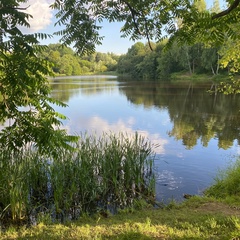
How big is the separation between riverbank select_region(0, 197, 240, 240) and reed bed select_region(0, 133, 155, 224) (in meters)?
0.81

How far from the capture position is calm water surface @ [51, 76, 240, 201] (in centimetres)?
976

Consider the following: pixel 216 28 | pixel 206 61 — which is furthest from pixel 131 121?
pixel 206 61

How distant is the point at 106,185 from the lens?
7.70 m

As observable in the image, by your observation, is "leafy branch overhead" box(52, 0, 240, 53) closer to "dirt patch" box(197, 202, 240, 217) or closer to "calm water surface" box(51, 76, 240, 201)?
"dirt patch" box(197, 202, 240, 217)

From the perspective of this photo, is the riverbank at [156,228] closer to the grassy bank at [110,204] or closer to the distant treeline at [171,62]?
the grassy bank at [110,204]

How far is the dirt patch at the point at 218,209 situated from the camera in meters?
5.74

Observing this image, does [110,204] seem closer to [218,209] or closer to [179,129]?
[218,209]

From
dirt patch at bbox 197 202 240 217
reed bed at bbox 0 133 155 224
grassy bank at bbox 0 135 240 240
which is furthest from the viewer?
reed bed at bbox 0 133 155 224

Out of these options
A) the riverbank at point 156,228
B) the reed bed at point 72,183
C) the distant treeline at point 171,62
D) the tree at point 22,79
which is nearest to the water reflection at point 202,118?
the reed bed at point 72,183

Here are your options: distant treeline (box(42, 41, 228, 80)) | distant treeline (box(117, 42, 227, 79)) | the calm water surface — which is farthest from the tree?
distant treeline (box(117, 42, 227, 79))

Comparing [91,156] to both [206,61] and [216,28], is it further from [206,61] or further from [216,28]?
[206,61]

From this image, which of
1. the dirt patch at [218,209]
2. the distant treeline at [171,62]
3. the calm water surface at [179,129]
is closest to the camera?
the dirt patch at [218,209]

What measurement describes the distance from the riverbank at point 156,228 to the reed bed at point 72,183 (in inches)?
31.8

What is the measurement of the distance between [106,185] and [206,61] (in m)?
48.2
